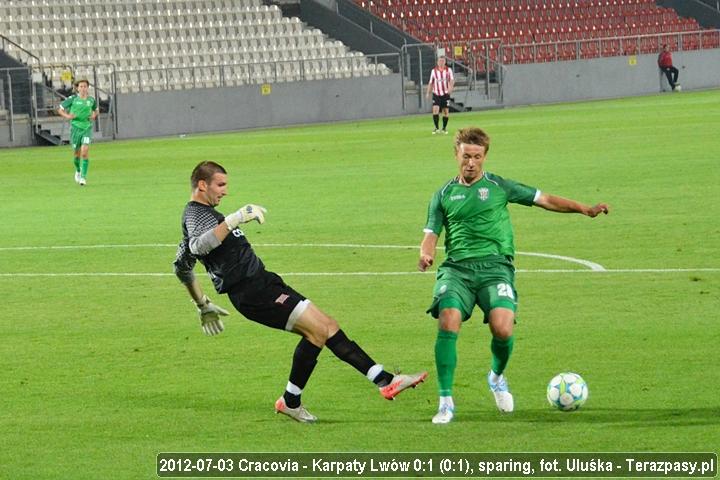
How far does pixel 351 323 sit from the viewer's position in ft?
40.6

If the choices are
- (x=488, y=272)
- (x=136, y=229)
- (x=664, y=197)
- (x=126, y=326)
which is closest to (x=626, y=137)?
(x=664, y=197)

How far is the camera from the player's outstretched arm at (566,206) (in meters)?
9.18

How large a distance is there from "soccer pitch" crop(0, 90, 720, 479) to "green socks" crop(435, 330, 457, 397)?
0.73 feet

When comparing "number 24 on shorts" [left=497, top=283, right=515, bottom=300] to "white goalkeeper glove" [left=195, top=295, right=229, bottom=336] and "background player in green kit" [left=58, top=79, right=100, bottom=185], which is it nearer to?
"white goalkeeper glove" [left=195, top=295, right=229, bottom=336]

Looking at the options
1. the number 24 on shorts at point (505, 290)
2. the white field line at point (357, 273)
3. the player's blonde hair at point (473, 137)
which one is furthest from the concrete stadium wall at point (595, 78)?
the number 24 on shorts at point (505, 290)

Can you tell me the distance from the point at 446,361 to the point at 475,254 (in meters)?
0.78

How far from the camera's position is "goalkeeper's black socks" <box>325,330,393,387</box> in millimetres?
9102

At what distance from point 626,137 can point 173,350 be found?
23089 mm

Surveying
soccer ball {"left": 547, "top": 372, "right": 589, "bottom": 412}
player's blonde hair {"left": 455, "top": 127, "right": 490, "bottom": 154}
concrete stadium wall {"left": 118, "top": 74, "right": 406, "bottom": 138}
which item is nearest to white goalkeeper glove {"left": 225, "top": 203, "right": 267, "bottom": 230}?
player's blonde hair {"left": 455, "top": 127, "right": 490, "bottom": 154}

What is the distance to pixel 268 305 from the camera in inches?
357

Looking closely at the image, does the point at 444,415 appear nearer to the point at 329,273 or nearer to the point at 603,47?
the point at 329,273

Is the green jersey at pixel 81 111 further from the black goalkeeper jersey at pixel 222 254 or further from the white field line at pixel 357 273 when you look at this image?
the black goalkeeper jersey at pixel 222 254

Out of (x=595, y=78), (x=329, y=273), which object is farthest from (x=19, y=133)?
(x=329, y=273)

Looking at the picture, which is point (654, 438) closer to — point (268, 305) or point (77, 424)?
point (268, 305)
